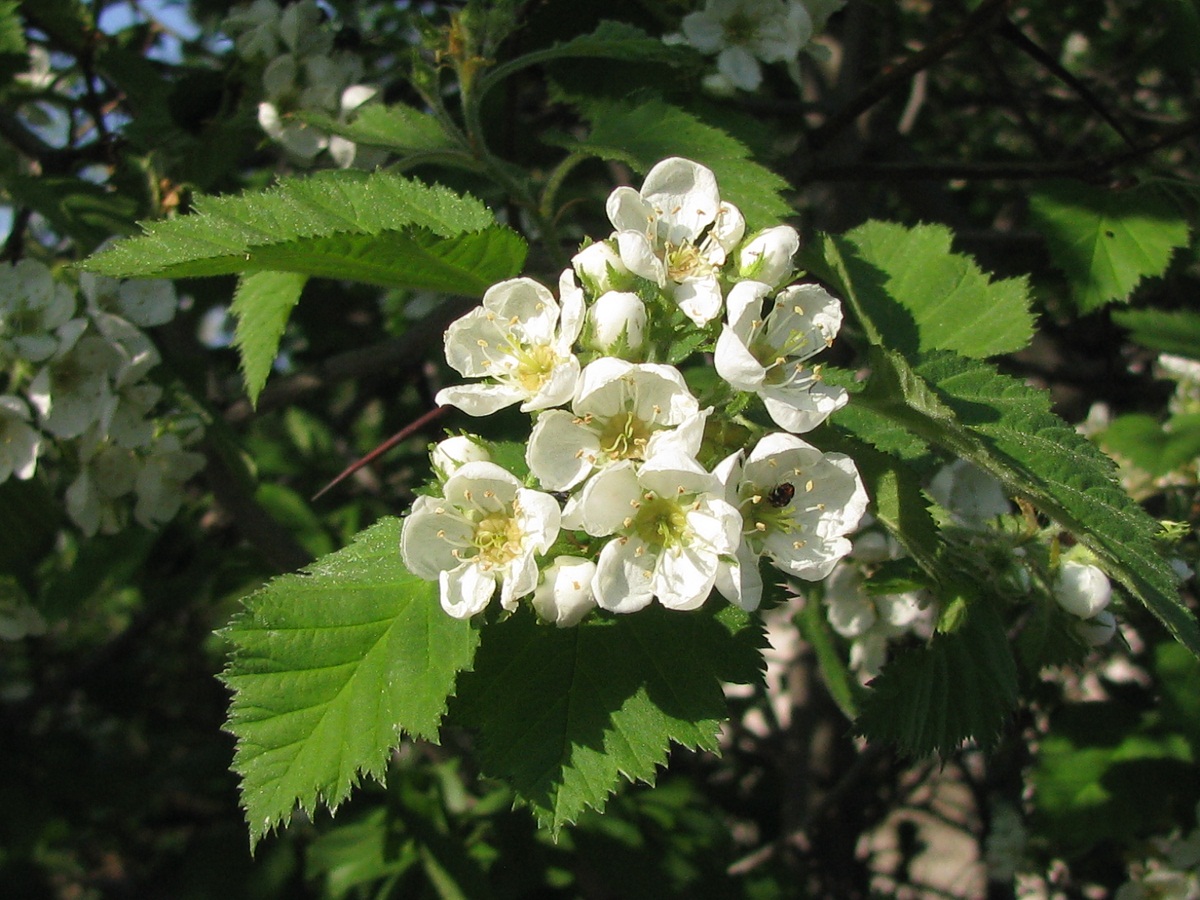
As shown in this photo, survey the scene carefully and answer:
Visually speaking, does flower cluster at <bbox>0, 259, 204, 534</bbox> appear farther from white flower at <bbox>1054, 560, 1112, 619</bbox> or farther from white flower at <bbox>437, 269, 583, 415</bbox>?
white flower at <bbox>1054, 560, 1112, 619</bbox>

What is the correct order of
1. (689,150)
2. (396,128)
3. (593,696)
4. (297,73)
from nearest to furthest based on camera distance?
(593,696) < (689,150) < (396,128) < (297,73)

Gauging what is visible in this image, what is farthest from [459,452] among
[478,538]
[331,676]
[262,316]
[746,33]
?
[746,33]

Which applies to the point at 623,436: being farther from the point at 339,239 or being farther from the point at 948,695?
the point at 948,695

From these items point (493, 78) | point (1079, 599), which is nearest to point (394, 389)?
point (493, 78)

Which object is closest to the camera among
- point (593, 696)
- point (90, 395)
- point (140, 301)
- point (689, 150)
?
point (593, 696)

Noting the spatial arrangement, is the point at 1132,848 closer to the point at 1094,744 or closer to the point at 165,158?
the point at 1094,744

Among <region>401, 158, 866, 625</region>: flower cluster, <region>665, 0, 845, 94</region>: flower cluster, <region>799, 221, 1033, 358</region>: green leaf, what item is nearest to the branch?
<region>665, 0, 845, 94</region>: flower cluster
